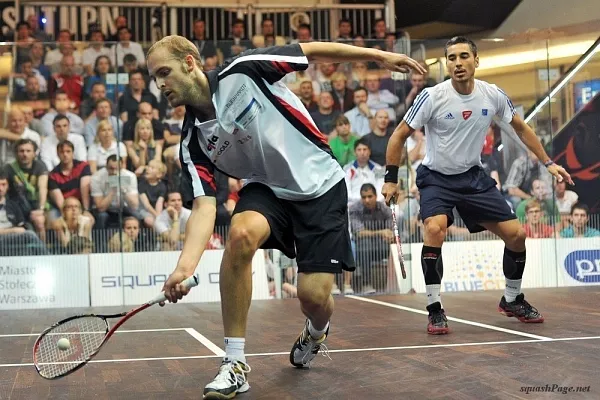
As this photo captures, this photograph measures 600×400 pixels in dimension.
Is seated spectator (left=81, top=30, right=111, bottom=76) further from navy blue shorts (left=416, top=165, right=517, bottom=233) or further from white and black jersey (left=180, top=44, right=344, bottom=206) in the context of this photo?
white and black jersey (left=180, top=44, right=344, bottom=206)

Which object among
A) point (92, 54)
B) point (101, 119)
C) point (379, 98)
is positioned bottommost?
point (101, 119)

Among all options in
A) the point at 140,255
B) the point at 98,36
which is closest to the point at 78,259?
the point at 140,255

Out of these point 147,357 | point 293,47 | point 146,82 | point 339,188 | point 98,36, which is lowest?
point 147,357

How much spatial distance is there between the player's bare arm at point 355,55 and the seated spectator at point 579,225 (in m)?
6.11

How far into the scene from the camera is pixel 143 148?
916 cm

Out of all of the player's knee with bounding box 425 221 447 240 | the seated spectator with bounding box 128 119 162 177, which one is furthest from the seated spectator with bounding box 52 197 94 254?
the player's knee with bounding box 425 221 447 240

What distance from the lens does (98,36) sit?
37.0 ft

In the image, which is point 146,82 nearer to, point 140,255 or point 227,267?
point 140,255

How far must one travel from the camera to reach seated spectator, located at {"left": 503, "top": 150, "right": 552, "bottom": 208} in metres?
9.55

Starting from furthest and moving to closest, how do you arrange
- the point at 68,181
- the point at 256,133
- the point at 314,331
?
the point at 68,181
the point at 314,331
the point at 256,133

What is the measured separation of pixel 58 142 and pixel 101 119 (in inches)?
16.0

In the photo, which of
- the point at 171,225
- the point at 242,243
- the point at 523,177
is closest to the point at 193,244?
the point at 242,243

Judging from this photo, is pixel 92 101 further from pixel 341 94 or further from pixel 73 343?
pixel 73 343

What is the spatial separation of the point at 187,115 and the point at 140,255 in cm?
557
